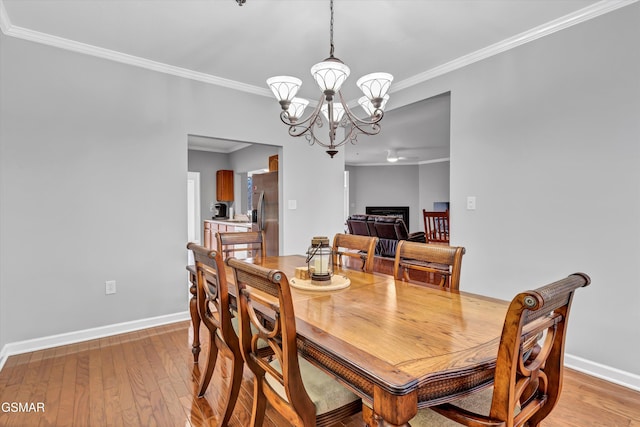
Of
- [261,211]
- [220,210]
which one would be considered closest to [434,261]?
[261,211]

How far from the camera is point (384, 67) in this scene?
3.24m

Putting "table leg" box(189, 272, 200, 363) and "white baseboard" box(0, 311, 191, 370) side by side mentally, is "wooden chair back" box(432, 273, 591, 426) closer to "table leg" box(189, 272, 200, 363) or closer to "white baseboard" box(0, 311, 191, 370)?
"table leg" box(189, 272, 200, 363)

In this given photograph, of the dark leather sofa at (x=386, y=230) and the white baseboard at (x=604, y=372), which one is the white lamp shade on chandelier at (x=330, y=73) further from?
the dark leather sofa at (x=386, y=230)

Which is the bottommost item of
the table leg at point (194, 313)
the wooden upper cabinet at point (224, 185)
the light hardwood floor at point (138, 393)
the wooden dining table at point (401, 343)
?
the light hardwood floor at point (138, 393)

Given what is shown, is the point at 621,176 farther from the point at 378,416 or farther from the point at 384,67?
the point at 378,416

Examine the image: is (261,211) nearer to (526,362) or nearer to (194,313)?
(194,313)

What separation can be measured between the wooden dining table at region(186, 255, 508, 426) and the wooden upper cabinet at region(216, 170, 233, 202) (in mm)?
5951

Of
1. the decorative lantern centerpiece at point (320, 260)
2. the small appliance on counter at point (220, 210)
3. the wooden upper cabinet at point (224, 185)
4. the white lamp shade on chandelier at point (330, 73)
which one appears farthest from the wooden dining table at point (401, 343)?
the wooden upper cabinet at point (224, 185)

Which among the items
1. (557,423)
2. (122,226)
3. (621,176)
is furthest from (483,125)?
(122,226)

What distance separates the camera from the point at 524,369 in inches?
37.2

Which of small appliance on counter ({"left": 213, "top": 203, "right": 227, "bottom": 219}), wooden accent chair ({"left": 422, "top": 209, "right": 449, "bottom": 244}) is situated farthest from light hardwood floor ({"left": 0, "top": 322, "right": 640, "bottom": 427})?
small appliance on counter ({"left": 213, "top": 203, "right": 227, "bottom": 219})

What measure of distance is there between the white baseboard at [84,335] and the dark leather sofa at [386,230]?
3.50 meters

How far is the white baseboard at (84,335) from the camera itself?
2.56 m

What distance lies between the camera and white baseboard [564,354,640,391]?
2.11 m
